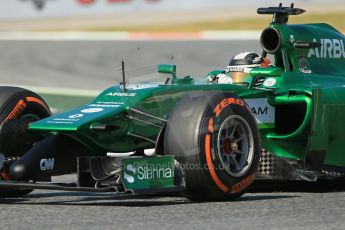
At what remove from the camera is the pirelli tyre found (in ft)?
23.9

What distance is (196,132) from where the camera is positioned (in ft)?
23.8

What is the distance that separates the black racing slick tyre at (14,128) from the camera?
8305 millimetres

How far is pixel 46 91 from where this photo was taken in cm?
1805

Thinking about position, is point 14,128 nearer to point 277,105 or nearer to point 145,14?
point 277,105

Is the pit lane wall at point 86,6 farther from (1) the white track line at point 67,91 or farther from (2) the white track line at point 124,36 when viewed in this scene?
(1) the white track line at point 67,91

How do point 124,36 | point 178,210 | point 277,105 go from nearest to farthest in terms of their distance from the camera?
point 178,210 → point 277,105 → point 124,36

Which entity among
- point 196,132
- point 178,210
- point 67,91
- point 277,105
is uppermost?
point 67,91

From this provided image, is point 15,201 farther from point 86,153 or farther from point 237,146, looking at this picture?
point 237,146

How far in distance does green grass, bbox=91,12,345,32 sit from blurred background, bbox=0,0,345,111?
0.03 meters

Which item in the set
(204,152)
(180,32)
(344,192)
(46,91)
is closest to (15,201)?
(204,152)

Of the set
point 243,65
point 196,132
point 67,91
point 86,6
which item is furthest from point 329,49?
point 86,6

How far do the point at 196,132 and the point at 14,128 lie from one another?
187 cm

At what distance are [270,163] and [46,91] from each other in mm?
10420

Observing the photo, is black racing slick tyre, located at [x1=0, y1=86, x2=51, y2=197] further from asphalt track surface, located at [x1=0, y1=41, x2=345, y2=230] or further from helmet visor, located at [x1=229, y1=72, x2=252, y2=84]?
helmet visor, located at [x1=229, y1=72, x2=252, y2=84]
